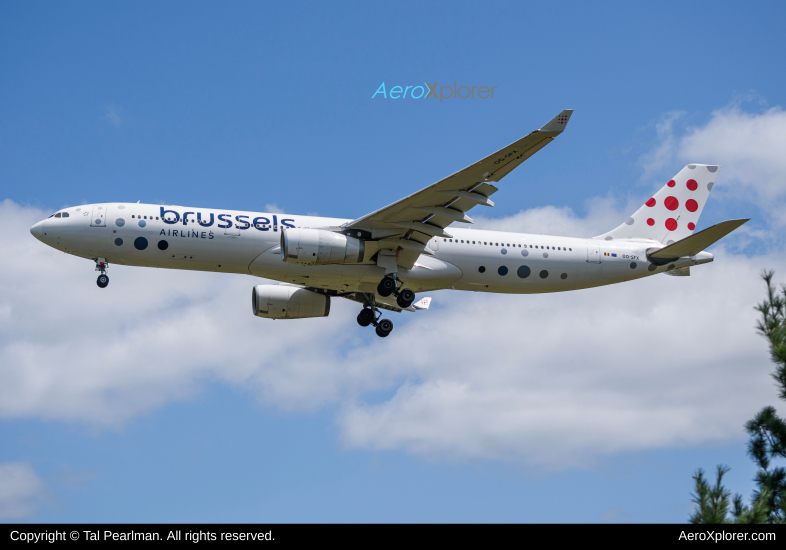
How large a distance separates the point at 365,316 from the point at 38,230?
14.6m

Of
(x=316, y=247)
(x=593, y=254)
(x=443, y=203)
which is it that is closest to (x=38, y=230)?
(x=316, y=247)

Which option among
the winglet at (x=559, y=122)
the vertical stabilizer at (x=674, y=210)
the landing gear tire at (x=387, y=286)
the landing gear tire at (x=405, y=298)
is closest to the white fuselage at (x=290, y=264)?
the landing gear tire at (x=387, y=286)

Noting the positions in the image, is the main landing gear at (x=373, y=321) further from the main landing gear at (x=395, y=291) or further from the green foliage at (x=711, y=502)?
the green foliage at (x=711, y=502)

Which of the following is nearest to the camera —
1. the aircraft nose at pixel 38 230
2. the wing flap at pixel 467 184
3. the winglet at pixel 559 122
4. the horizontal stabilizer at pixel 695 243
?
the winglet at pixel 559 122

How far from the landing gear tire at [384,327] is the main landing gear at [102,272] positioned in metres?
12.3

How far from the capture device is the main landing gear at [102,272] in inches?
1268

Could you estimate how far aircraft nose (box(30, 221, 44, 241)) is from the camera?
32.3m

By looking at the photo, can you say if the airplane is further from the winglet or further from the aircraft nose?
the winglet

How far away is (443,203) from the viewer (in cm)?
3078

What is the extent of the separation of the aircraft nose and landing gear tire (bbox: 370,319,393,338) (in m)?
15.2

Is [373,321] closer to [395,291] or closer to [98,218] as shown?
[395,291]

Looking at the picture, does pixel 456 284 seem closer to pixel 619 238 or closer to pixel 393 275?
pixel 393 275

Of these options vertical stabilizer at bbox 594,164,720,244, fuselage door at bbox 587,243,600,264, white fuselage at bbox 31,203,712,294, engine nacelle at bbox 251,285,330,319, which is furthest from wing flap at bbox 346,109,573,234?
vertical stabilizer at bbox 594,164,720,244

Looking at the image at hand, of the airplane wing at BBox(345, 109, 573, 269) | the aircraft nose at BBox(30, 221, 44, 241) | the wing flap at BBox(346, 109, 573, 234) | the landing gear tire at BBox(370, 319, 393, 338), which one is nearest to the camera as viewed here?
the wing flap at BBox(346, 109, 573, 234)
